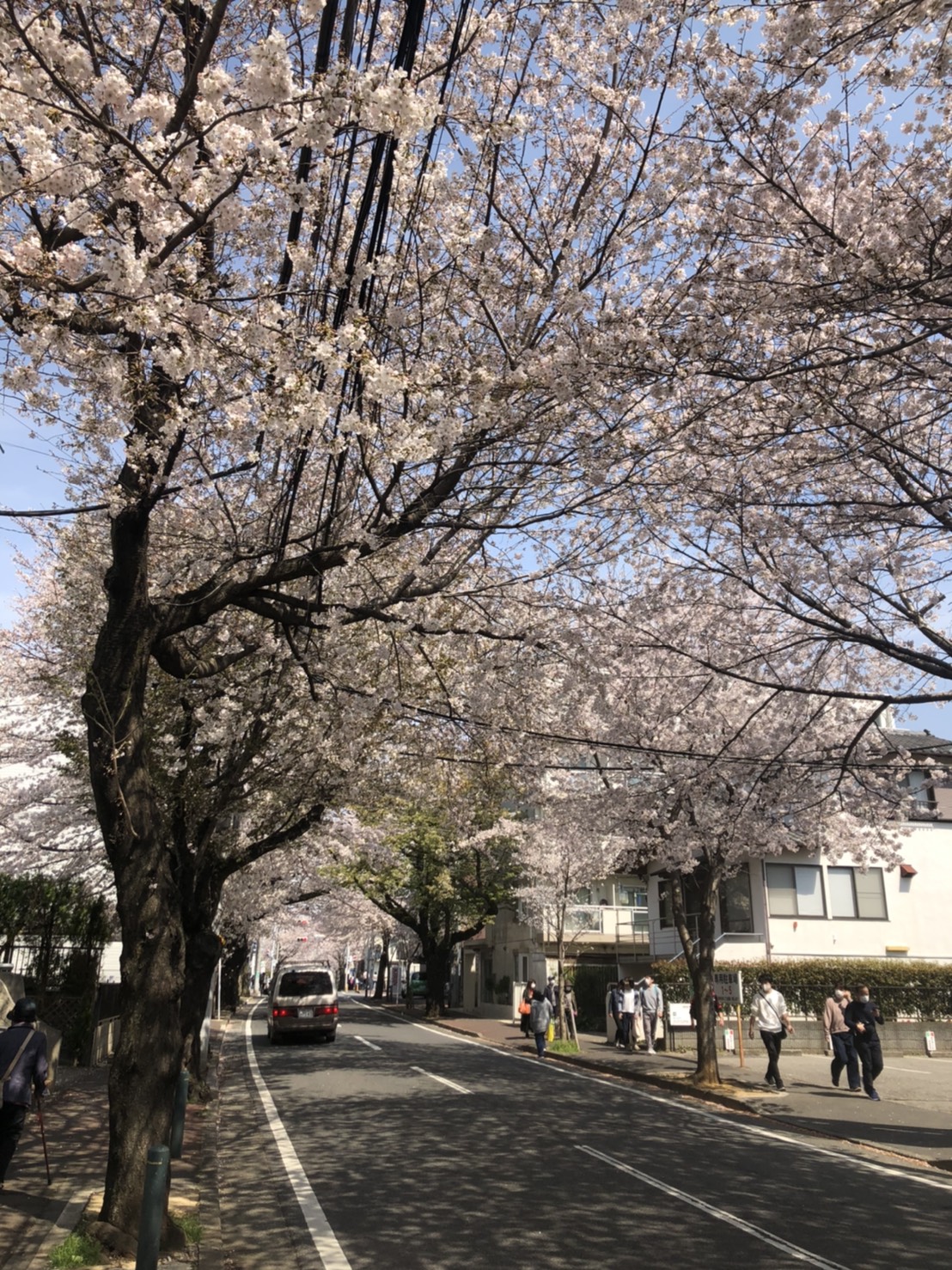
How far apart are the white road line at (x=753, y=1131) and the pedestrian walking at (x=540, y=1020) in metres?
0.98

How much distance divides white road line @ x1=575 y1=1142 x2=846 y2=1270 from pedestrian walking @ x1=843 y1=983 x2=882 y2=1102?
22.8 ft

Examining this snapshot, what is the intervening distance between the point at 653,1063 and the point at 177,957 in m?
15.8

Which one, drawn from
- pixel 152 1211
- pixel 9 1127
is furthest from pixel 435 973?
pixel 152 1211

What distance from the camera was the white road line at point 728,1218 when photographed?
6.60m

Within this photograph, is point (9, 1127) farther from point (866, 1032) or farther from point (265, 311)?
point (866, 1032)

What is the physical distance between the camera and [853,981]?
25.2 m

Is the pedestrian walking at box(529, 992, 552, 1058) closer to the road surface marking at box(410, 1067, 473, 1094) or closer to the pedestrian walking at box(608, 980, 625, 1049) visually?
the pedestrian walking at box(608, 980, 625, 1049)

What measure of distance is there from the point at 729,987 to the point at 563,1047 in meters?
4.34

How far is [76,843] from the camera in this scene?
22.5 metres

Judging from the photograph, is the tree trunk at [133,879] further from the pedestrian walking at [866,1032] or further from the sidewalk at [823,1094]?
the pedestrian walking at [866,1032]

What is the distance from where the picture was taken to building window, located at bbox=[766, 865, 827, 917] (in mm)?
27047

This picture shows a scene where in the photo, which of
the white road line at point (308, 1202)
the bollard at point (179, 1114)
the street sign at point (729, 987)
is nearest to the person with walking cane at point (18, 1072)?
the bollard at point (179, 1114)

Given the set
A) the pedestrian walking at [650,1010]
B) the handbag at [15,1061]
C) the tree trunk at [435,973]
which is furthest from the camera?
the tree trunk at [435,973]

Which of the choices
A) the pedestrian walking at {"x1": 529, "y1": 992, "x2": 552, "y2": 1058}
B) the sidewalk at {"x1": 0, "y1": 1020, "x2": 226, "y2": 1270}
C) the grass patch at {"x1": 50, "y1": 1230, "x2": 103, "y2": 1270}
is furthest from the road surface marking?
the grass patch at {"x1": 50, "y1": 1230, "x2": 103, "y2": 1270}
